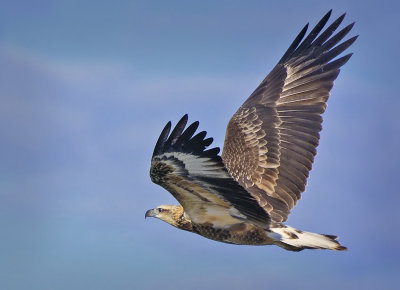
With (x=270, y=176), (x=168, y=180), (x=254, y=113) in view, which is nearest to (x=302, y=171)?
(x=270, y=176)

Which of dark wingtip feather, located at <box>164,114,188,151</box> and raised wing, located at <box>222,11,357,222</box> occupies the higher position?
raised wing, located at <box>222,11,357,222</box>

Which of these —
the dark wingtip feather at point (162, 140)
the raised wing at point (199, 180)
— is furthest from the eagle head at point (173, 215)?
the dark wingtip feather at point (162, 140)

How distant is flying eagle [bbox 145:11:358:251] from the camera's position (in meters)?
7.73

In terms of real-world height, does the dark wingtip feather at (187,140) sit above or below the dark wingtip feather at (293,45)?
below

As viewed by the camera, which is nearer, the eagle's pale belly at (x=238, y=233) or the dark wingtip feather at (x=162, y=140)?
the dark wingtip feather at (x=162, y=140)

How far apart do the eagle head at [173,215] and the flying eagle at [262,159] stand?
13 mm

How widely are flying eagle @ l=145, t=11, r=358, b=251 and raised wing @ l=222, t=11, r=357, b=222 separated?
0.05ft

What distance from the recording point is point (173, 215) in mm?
9586

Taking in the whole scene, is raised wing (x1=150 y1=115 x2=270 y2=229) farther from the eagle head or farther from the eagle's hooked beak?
the eagle's hooked beak

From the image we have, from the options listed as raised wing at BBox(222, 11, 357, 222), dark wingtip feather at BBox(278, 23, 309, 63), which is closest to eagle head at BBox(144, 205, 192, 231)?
raised wing at BBox(222, 11, 357, 222)

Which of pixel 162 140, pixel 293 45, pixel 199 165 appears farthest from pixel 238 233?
pixel 293 45

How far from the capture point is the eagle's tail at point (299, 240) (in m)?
9.22

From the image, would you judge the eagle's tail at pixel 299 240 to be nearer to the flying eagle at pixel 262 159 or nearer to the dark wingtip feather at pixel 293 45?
the flying eagle at pixel 262 159

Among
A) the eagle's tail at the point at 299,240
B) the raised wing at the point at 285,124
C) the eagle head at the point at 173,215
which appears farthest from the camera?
the raised wing at the point at 285,124
